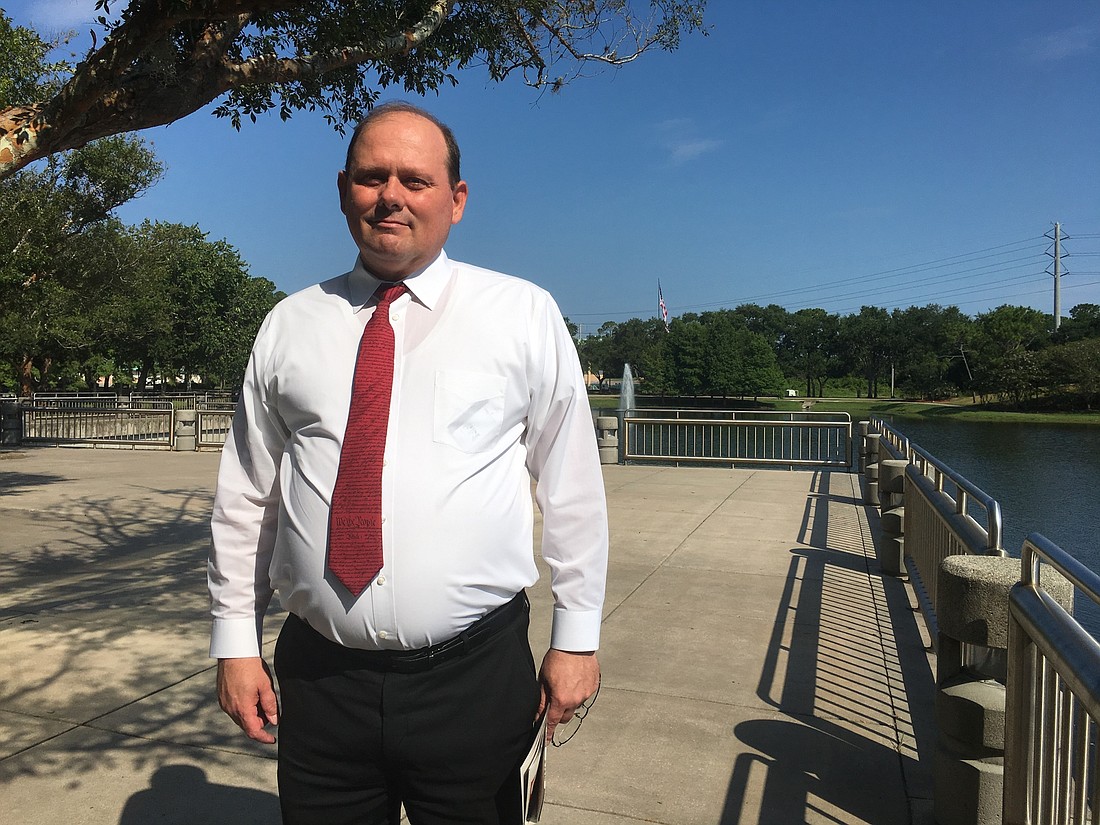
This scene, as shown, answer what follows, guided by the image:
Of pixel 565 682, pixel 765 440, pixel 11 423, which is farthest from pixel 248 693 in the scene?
pixel 11 423

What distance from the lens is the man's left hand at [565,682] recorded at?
196 cm

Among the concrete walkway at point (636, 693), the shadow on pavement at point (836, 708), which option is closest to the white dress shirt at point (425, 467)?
the concrete walkway at point (636, 693)

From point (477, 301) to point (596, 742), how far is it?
2625mm

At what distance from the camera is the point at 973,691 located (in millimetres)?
3020

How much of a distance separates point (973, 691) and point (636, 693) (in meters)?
1.88

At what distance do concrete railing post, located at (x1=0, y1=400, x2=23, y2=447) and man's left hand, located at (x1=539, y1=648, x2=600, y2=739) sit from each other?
22.9 metres

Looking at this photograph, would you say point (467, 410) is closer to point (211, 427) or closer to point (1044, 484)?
point (1044, 484)

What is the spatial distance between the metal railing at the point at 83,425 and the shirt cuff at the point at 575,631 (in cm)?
2091

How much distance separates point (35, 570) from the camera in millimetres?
7402

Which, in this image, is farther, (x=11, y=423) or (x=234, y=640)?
(x=11, y=423)

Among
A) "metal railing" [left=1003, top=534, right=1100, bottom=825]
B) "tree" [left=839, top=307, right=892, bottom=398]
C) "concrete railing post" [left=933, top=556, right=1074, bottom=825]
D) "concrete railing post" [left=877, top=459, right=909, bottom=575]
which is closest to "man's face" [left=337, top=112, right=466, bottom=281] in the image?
"metal railing" [left=1003, top=534, right=1100, bottom=825]

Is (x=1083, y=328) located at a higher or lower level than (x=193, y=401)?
higher

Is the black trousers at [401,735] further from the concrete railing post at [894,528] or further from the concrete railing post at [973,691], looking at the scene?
the concrete railing post at [894,528]

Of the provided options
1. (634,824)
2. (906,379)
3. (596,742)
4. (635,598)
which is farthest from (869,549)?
(906,379)
